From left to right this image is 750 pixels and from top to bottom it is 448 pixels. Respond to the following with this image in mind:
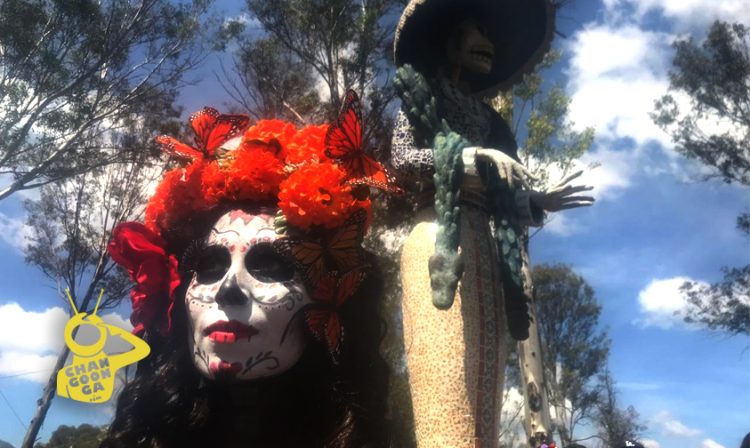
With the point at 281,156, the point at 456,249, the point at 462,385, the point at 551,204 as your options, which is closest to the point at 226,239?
the point at 281,156

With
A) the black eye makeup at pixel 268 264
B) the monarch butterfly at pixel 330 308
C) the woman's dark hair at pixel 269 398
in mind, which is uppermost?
the black eye makeup at pixel 268 264

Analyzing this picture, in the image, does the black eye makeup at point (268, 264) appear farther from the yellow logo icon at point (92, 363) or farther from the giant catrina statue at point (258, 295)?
the yellow logo icon at point (92, 363)

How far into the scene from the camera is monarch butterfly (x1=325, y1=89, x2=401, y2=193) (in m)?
2.74

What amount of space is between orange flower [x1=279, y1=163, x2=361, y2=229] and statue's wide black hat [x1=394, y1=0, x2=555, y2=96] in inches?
27.3

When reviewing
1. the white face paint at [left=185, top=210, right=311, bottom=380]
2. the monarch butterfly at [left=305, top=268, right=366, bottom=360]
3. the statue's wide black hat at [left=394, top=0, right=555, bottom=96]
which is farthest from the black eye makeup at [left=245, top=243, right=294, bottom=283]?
the statue's wide black hat at [left=394, top=0, right=555, bottom=96]

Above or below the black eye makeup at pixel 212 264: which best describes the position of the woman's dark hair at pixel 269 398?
below

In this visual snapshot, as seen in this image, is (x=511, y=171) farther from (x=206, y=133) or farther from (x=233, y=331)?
(x=206, y=133)

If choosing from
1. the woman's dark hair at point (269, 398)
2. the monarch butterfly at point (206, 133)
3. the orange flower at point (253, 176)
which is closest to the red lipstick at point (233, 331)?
the woman's dark hair at point (269, 398)

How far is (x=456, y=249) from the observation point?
2324mm

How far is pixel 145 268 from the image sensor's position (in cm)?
276

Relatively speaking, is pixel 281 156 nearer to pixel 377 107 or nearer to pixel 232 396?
pixel 232 396

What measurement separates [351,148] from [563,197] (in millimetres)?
921

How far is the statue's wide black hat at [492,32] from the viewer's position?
287 centimetres

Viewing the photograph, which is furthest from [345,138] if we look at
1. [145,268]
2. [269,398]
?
[269,398]
